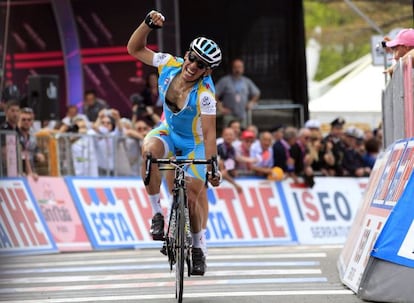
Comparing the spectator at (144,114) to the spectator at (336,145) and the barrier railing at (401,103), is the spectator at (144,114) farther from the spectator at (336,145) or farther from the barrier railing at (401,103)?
the barrier railing at (401,103)

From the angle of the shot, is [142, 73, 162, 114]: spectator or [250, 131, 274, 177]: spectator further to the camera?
[142, 73, 162, 114]: spectator

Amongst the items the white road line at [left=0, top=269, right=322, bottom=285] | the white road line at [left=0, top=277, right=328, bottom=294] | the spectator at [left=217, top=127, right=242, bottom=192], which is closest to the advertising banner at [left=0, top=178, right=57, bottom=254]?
the spectator at [left=217, top=127, right=242, bottom=192]

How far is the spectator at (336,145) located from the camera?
856 inches

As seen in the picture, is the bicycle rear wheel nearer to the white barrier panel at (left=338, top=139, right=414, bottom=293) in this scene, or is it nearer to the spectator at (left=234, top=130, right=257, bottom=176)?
the white barrier panel at (left=338, top=139, right=414, bottom=293)

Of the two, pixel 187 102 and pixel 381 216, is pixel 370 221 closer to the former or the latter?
pixel 381 216

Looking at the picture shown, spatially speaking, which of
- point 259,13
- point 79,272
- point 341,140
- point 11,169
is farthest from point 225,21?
point 79,272

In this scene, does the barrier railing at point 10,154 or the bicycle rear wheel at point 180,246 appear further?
the barrier railing at point 10,154

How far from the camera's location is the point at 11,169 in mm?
17516

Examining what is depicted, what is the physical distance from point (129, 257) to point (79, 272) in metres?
2.53

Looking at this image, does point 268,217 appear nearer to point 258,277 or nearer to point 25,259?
point 25,259

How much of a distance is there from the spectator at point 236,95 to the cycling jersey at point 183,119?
1201cm

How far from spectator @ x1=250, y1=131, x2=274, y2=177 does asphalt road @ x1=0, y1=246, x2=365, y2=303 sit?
3.60m

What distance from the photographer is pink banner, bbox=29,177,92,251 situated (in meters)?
18.2

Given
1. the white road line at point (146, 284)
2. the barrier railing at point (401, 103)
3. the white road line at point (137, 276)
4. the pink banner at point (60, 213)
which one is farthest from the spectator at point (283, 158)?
the white road line at point (146, 284)
